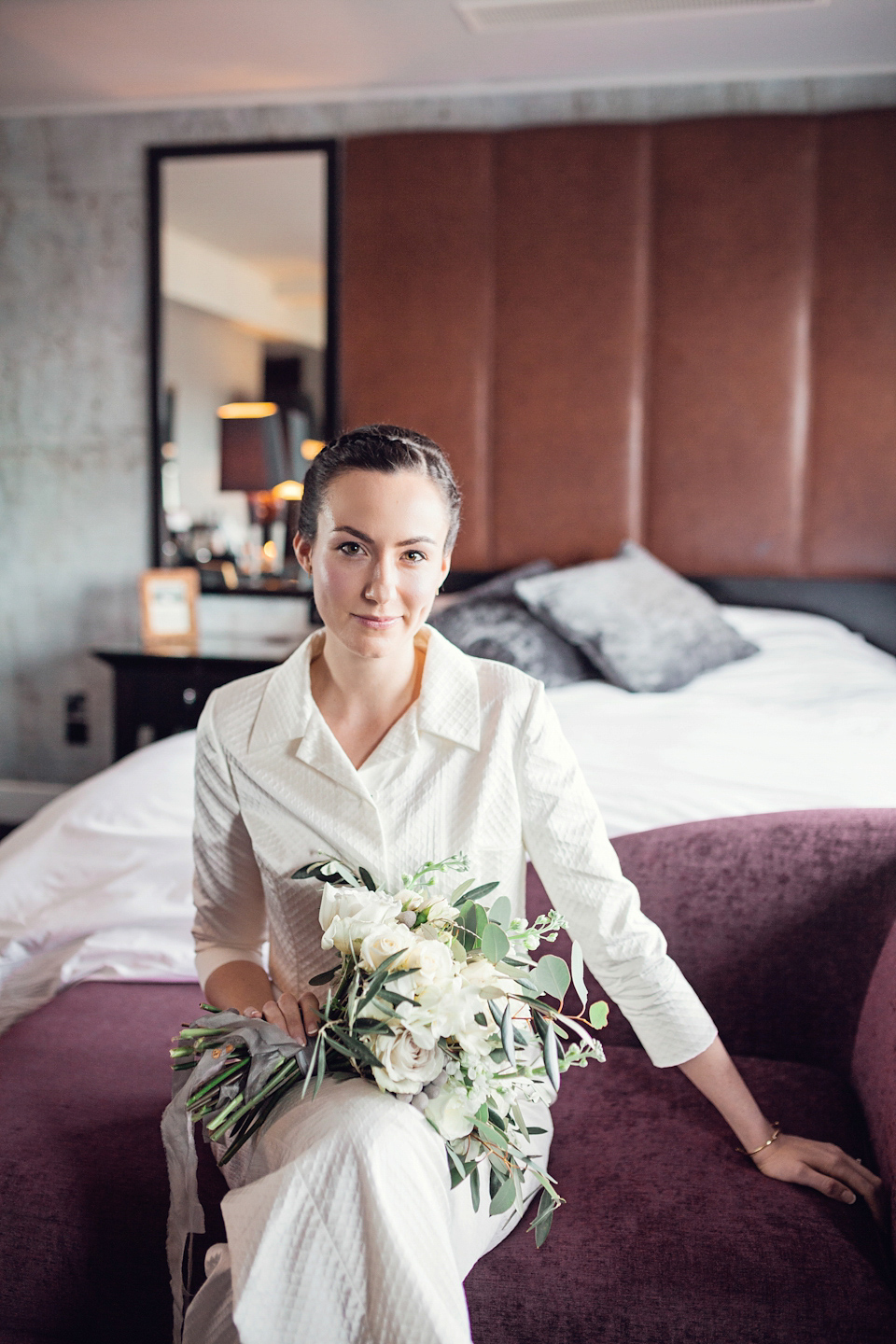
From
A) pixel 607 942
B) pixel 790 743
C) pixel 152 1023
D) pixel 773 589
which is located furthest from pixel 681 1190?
pixel 773 589

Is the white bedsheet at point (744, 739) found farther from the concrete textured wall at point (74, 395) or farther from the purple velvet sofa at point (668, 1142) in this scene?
the concrete textured wall at point (74, 395)

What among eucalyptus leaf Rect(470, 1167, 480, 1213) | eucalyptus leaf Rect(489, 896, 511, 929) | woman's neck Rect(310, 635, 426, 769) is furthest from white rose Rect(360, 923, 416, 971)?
woman's neck Rect(310, 635, 426, 769)

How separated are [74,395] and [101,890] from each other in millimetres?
3029

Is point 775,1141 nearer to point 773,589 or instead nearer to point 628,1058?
point 628,1058

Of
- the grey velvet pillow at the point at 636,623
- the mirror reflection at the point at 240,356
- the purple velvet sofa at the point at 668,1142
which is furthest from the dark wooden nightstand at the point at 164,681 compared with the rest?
the purple velvet sofa at the point at 668,1142

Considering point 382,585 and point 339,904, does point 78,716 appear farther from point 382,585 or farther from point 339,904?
point 339,904

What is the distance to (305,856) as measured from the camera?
1.31 m

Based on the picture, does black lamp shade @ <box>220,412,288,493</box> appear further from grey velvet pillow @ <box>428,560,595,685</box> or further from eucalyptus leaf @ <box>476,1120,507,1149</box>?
eucalyptus leaf @ <box>476,1120,507,1149</box>

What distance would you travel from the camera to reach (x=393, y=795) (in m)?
1.31

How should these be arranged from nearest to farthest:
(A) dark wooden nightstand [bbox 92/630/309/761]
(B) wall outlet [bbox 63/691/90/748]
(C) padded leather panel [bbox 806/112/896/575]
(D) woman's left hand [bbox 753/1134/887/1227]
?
(D) woman's left hand [bbox 753/1134/887/1227], (C) padded leather panel [bbox 806/112/896/575], (A) dark wooden nightstand [bbox 92/630/309/761], (B) wall outlet [bbox 63/691/90/748]

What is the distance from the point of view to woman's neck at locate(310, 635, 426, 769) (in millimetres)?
1380

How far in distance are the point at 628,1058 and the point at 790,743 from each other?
902 mm

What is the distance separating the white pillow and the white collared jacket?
51 centimetres

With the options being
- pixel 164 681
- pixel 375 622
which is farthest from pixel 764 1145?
pixel 164 681
